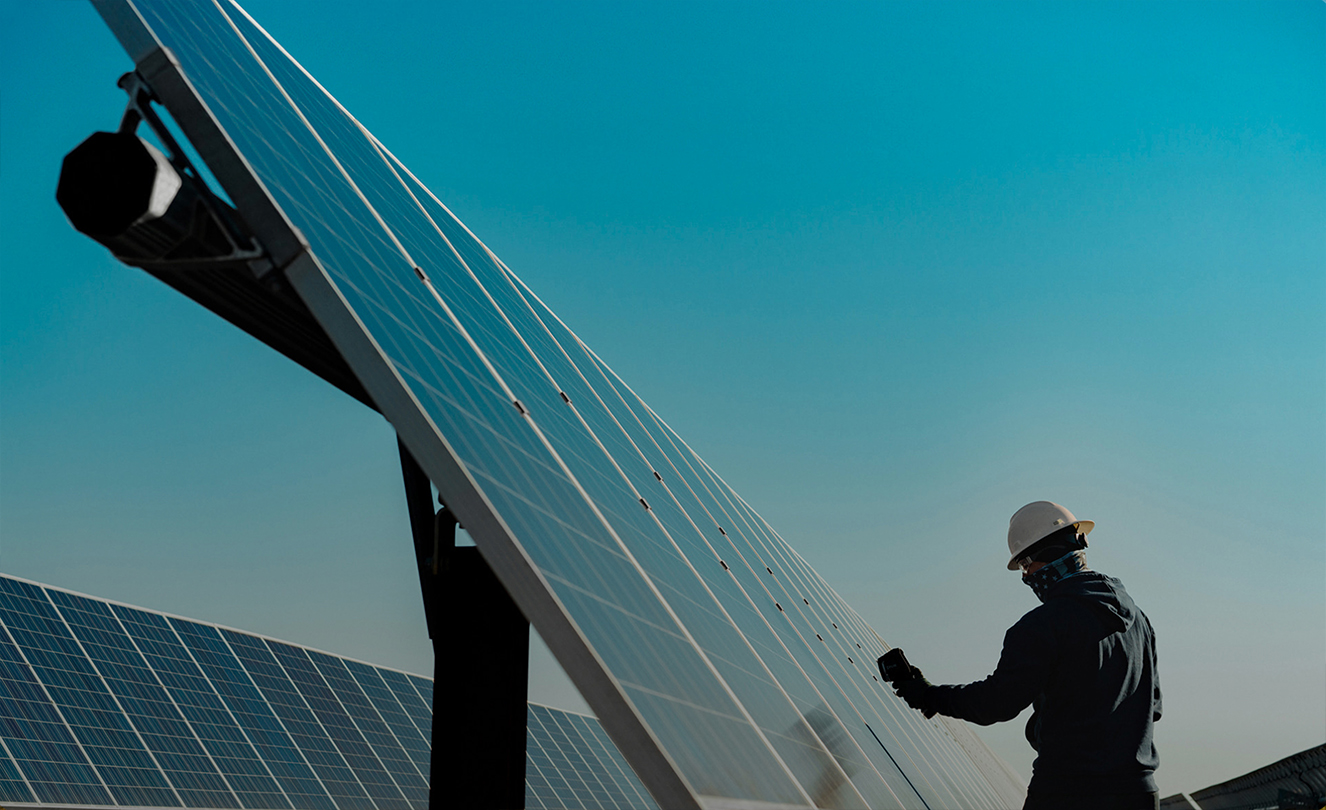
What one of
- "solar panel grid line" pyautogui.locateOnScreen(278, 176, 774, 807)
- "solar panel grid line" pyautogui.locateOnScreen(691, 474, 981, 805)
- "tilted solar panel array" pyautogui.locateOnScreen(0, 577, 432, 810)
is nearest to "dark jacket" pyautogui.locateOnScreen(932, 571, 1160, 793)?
"solar panel grid line" pyautogui.locateOnScreen(278, 176, 774, 807)

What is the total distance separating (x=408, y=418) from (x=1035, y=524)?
12.5ft

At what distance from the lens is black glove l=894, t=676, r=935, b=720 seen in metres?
5.61

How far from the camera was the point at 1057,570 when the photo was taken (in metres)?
5.81

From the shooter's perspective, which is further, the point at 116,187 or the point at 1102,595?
the point at 1102,595

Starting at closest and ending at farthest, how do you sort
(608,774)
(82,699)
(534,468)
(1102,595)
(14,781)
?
(534,468) < (1102,595) < (14,781) < (82,699) < (608,774)

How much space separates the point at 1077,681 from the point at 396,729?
1213 inches

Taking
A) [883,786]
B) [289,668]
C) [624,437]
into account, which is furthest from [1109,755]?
[289,668]

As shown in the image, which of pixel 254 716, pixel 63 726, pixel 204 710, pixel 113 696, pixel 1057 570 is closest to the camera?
pixel 1057 570

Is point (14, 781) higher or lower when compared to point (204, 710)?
lower

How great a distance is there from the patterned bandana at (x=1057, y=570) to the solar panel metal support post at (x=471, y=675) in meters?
3.06

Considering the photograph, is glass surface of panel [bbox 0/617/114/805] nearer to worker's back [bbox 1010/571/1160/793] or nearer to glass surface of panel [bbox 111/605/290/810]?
glass surface of panel [bbox 111/605/290/810]

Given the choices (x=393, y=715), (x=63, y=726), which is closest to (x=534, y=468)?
(x=63, y=726)

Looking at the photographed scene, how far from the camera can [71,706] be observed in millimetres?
23109

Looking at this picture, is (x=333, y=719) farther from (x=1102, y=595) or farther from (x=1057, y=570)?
(x=1102, y=595)
